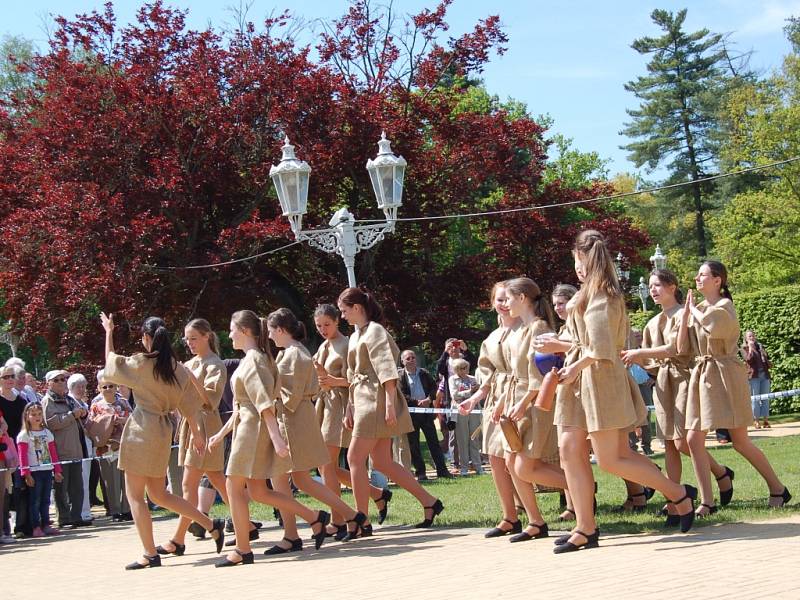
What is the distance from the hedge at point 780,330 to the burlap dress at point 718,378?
16898 millimetres

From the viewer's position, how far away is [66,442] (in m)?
13.9

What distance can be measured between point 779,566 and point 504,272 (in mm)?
14125

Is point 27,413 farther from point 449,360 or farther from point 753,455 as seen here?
point 753,455

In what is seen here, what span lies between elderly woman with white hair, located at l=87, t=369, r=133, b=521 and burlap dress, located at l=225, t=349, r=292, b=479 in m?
5.94

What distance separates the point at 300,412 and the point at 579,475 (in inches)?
101

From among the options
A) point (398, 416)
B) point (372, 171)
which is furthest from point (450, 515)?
point (372, 171)

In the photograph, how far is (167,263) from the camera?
19641 mm

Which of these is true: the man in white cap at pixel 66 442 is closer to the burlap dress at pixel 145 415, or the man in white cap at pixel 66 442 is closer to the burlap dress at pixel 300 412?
the burlap dress at pixel 145 415

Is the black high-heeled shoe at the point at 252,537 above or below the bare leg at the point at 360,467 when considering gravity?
below

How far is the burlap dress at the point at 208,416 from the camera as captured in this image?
9.56 m

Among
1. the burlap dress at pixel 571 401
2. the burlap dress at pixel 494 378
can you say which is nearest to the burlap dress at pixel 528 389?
the burlap dress at pixel 494 378

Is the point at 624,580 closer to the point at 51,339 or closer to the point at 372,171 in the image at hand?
the point at 372,171

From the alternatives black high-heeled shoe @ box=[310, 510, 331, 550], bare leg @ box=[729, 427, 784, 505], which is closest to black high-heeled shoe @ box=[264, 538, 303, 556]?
black high-heeled shoe @ box=[310, 510, 331, 550]

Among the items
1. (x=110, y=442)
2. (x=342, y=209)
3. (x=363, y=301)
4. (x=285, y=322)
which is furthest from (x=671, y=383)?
(x=110, y=442)
